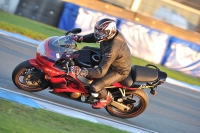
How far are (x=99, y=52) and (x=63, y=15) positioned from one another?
1340 centimetres

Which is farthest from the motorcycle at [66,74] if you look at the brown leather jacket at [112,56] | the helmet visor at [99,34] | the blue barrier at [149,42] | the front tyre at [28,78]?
the blue barrier at [149,42]

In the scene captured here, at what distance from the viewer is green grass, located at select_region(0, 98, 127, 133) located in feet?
19.2

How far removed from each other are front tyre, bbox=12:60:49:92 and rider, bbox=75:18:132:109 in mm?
818

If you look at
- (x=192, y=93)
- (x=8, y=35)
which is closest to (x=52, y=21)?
(x=8, y=35)

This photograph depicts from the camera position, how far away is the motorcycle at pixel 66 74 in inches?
305

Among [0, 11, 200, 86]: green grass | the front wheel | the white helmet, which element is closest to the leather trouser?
the front wheel

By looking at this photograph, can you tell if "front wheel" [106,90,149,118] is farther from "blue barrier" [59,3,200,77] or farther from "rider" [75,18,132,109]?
"blue barrier" [59,3,200,77]

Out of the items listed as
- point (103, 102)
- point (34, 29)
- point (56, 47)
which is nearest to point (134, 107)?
point (103, 102)

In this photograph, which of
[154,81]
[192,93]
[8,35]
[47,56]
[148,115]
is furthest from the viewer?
[192,93]

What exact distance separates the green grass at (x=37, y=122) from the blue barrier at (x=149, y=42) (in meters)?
13.4

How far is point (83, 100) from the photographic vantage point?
832 cm

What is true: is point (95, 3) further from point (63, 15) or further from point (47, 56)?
point (47, 56)

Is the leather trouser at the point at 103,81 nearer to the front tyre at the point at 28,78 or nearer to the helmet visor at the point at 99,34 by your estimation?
the helmet visor at the point at 99,34

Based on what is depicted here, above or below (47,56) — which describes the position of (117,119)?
below
